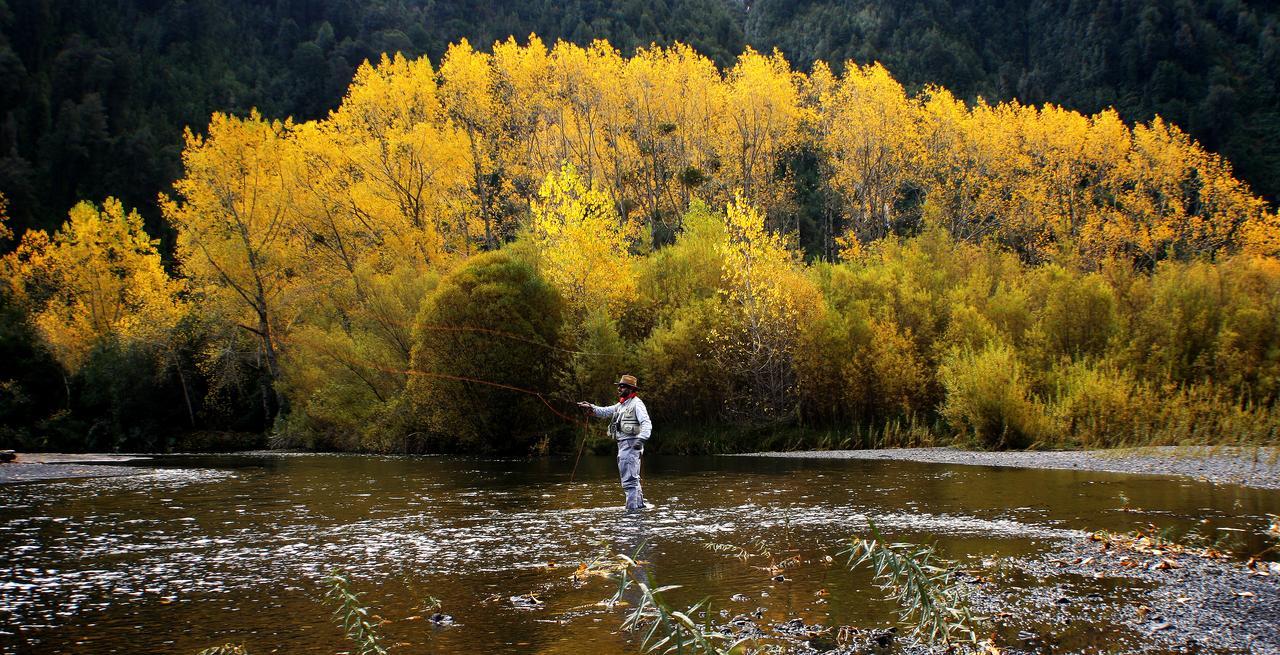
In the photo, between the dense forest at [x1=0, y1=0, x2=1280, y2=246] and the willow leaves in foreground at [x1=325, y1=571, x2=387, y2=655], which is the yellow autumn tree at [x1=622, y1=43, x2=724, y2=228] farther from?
the dense forest at [x1=0, y1=0, x2=1280, y2=246]

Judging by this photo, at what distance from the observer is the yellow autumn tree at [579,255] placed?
3588 cm

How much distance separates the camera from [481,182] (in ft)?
153

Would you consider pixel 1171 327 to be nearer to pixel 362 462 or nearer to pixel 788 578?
pixel 788 578

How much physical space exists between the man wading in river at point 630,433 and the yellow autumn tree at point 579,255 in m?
20.2

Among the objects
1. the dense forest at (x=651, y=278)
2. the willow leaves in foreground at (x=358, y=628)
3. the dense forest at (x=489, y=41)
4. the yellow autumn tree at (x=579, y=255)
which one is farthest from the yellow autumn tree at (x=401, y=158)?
the dense forest at (x=489, y=41)

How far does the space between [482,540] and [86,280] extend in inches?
2117

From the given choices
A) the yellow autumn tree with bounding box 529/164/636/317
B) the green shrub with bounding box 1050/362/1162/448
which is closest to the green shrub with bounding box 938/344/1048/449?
the green shrub with bounding box 1050/362/1162/448

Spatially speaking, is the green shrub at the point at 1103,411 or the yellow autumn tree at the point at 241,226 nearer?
the green shrub at the point at 1103,411

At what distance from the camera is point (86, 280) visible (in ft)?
186

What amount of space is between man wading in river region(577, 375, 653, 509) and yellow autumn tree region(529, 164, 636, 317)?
20150 millimetres

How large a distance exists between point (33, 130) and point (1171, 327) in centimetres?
10550

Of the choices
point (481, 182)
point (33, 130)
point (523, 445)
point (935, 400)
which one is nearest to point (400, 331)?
point (523, 445)

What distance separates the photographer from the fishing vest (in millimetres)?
15227

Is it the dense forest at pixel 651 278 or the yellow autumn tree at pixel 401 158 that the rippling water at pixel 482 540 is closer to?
the dense forest at pixel 651 278
